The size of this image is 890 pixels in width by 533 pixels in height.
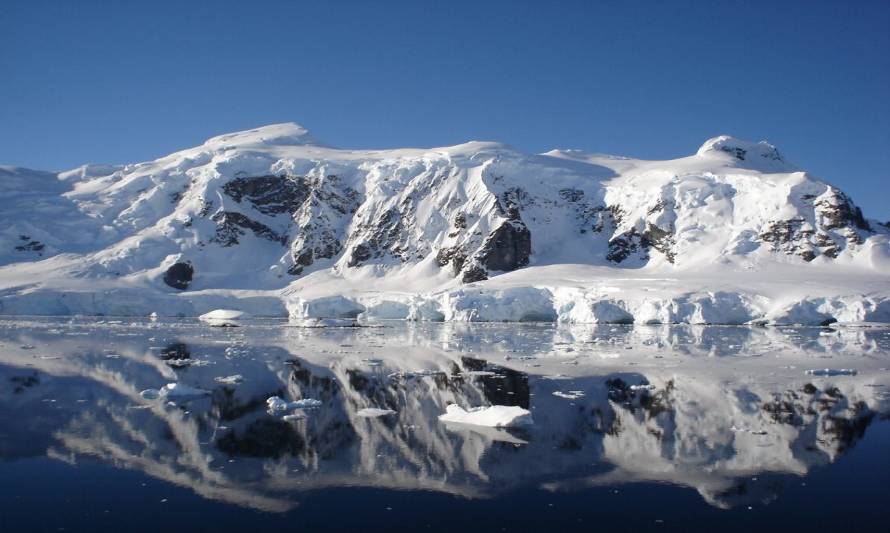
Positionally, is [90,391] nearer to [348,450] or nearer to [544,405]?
[348,450]

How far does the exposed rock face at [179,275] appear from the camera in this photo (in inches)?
3231

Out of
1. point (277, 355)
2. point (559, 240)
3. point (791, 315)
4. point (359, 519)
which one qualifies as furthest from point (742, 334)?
point (559, 240)

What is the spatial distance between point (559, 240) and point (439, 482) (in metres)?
77.6

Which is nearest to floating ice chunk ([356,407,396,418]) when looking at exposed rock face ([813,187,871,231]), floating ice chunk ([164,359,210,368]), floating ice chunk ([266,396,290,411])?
floating ice chunk ([266,396,290,411])

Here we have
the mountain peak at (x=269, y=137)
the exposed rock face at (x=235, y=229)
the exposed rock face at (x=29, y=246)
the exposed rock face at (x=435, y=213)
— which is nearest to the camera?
the exposed rock face at (x=435, y=213)

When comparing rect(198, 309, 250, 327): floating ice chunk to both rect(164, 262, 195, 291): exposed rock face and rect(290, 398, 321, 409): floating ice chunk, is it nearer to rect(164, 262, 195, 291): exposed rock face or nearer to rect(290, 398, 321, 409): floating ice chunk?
rect(164, 262, 195, 291): exposed rock face

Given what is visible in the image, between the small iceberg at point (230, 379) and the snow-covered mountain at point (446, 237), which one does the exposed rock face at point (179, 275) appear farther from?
the small iceberg at point (230, 379)

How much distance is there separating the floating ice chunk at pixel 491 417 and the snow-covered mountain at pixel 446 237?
3983 cm

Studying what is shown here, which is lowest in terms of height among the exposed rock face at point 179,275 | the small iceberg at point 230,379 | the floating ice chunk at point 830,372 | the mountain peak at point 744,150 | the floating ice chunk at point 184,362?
the floating ice chunk at point 184,362

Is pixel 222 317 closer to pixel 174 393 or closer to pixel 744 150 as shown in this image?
pixel 174 393

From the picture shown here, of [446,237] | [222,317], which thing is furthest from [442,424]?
[446,237]

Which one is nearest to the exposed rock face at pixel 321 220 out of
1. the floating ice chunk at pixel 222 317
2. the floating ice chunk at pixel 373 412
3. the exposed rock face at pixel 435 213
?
the exposed rock face at pixel 435 213

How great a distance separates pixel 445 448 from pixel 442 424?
2.02 metres

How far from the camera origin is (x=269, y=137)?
12675 cm
